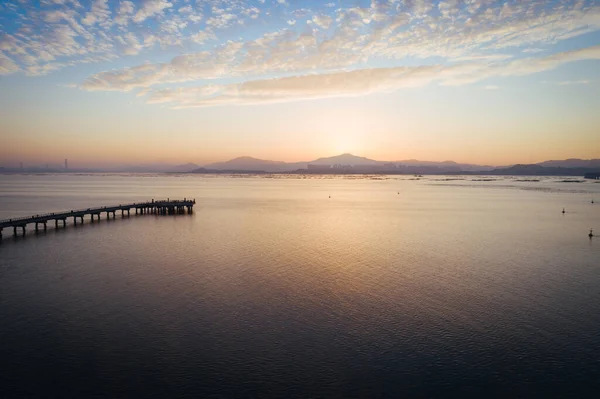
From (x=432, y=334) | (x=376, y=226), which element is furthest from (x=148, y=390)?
(x=376, y=226)

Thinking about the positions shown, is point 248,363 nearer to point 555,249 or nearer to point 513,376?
point 513,376

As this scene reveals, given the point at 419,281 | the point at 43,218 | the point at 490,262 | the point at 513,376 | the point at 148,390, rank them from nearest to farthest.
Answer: the point at 148,390 → the point at 513,376 → the point at 419,281 → the point at 490,262 → the point at 43,218

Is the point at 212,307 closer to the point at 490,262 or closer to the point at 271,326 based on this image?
the point at 271,326

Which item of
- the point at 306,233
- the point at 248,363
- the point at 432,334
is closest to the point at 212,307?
the point at 248,363

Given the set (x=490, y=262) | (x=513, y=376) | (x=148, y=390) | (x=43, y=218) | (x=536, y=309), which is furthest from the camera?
(x=43, y=218)

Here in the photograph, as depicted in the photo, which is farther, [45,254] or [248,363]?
[45,254]

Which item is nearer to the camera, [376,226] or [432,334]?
[432,334]
